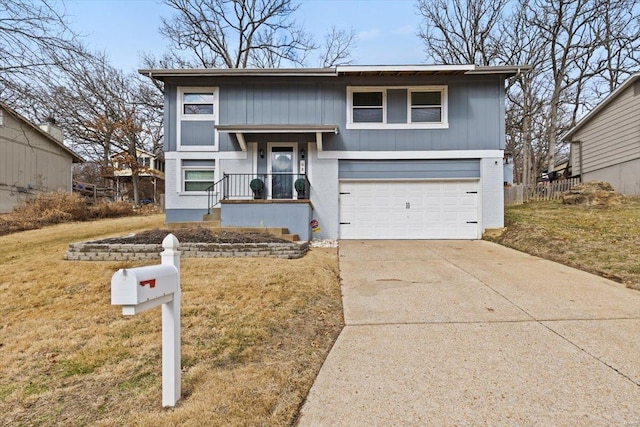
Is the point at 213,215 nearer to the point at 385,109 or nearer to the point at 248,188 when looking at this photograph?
the point at 248,188

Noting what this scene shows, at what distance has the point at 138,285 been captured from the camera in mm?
1830

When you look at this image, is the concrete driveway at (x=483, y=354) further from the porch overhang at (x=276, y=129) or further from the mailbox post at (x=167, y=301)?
the porch overhang at (x=276, y=129)

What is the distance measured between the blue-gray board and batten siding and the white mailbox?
912cm

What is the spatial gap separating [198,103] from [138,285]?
408 inches

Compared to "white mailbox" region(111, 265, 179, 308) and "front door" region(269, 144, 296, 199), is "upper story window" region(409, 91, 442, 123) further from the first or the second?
"white mailbox" region(111, 265, 179, 308)

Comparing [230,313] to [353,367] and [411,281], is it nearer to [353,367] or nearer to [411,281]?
[353,367]

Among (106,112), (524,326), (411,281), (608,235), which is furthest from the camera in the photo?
(106,112)

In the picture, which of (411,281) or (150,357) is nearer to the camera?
(150,357)

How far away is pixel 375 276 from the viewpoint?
6.11 meters

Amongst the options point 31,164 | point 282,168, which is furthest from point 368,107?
point 31,164

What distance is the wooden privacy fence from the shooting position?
16.1 meters

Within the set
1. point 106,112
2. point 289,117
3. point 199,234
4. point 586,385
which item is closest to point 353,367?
point 586,385

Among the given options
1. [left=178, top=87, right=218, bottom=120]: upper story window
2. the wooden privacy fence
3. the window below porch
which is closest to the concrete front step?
the window below porch

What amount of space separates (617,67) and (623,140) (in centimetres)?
1031
